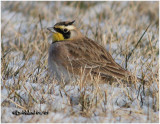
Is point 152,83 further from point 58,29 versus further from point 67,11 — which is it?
point 67,11

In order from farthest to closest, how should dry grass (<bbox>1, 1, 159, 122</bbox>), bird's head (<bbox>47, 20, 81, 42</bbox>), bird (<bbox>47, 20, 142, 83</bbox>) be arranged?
bird's head (<bbox>47, 20, 81, 42</bbox>)
bird (<bbox>47, 20, 142, 83</bbox>)
dry grass (<bbox>1, 1, 159, 122</bbox>)

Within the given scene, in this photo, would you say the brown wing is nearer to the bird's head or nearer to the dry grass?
the bird's head

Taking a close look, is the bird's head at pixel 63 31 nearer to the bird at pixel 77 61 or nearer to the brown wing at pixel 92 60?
the bird at pixel 77 61

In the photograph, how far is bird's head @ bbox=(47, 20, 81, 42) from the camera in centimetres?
545

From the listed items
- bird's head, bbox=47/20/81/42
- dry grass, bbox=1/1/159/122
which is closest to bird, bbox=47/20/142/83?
bird's head, bbox=47/20/81/42

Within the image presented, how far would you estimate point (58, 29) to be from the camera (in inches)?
215

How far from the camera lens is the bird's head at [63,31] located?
214 inches

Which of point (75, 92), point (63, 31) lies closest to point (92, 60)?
point (63, 31)

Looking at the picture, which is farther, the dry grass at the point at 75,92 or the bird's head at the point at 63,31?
the bird's head at the point at 63,31

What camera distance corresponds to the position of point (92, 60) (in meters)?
5.13

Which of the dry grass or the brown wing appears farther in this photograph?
the brown wing

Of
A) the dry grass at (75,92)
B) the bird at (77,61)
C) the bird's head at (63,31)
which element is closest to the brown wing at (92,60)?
the bird at (77,61)

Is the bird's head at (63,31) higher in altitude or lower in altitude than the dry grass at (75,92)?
higher

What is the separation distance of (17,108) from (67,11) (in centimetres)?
652
